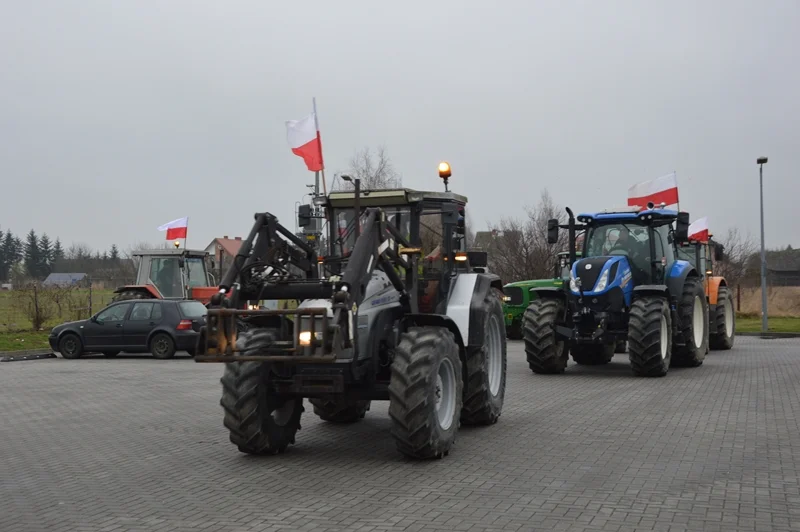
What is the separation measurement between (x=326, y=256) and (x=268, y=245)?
45.2 inches

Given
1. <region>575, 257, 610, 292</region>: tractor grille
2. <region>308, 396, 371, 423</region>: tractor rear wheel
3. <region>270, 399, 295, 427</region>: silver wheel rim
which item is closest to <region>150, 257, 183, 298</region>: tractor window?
<region>575, 257, 610, 292</region>: tractor grille

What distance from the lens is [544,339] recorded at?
688 inches

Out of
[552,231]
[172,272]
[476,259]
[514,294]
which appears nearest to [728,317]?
[514,294]

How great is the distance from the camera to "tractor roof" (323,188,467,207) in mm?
10852

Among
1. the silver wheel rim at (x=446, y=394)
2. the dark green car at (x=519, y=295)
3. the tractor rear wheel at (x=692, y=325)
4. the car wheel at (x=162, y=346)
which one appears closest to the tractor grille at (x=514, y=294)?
the dark green car at (x=519, y=295)

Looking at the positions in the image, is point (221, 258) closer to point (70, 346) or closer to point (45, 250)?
point (70, 346)

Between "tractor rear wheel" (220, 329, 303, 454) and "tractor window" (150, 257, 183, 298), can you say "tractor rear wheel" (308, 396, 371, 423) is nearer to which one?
"tractor rear wheel" (220, 329, 303, 454)

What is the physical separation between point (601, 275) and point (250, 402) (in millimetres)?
9609

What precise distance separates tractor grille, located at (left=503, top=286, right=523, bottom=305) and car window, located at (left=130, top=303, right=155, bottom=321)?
32.5 ft

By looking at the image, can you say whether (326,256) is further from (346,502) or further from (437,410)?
(346,502)

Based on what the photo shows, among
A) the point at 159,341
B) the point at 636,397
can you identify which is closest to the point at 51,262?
the point at 159,341

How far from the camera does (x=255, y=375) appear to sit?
9.39 m

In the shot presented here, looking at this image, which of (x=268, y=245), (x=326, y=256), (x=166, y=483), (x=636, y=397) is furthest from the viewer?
(x=636, y=397)

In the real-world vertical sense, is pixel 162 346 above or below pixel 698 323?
below
